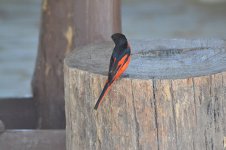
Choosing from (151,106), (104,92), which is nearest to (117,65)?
(104,92)

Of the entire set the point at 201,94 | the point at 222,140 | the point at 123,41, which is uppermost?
the point at 123,41

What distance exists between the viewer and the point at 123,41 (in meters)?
3.47

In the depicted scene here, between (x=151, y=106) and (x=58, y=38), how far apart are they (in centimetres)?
193

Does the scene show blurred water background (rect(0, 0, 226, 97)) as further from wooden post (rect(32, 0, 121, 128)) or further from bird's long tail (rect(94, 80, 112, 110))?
bird's long tail (rect(94, 80, 112, 110))

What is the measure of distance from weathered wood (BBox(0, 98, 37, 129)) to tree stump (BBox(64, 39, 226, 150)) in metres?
1.88

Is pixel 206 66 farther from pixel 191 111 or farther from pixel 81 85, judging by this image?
pixel 81 85

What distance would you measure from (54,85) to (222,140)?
198 cm

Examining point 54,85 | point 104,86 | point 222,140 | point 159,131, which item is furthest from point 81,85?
point 54,85

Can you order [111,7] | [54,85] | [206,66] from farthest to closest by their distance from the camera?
[54,85]
[111,7]
[206,66]

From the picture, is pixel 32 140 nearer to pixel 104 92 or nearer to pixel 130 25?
pixel 104 92

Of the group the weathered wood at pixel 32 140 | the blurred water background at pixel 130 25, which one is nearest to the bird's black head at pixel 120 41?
the weathered wood at pixel 32 140

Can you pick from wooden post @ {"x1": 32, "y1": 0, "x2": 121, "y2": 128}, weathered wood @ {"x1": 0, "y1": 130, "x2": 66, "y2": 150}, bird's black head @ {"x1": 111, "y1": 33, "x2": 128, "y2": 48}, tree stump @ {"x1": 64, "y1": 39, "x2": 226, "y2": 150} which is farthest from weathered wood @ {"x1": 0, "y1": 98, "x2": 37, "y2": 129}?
bird's black head @ {"x1": 111, "y1": 33, "x2": 128, "y2": 48}

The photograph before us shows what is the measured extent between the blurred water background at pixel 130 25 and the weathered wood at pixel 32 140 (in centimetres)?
307

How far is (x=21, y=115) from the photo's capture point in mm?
5535
